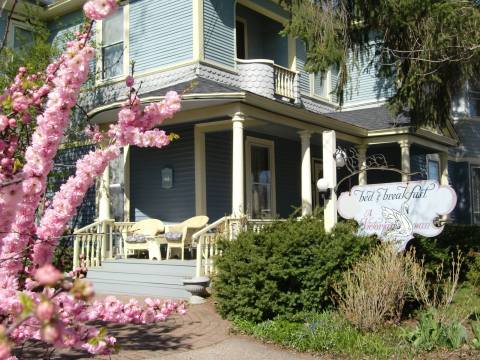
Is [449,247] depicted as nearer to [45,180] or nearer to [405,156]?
[405,156]

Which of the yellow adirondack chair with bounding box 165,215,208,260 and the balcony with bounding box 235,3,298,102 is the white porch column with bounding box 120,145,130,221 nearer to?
the yellow adirondack chair with bounding box 165,215,208,260

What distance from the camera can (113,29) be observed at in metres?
14.6

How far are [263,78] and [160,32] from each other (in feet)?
9.13

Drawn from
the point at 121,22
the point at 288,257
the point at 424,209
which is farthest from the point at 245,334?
the point at 121,22

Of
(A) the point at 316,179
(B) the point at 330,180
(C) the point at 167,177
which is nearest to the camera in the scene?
(B) the point at 330,180

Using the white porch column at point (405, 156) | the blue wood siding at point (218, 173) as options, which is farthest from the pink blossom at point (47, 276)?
the white porch column at point (405, 156)

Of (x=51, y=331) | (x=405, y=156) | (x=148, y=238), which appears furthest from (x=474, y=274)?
(x=51, y=331)

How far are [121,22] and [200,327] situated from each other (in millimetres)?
9692

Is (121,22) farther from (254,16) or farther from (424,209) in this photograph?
(424,209)

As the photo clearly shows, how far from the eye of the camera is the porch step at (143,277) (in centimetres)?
963

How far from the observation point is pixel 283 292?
296 inches

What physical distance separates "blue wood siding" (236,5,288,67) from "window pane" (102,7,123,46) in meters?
3.43

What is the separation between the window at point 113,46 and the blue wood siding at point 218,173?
3416 millimetres

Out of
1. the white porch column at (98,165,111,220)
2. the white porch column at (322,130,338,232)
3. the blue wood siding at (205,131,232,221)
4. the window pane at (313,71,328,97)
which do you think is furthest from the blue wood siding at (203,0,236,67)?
the white porch column at (322,130,338,232)
